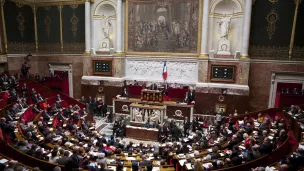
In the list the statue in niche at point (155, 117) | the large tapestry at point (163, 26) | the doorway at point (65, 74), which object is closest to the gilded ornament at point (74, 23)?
the doorway at point (65, 74)

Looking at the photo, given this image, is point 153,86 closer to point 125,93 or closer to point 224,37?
point 125,93

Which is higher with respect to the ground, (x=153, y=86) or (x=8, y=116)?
(x=153, y=86)

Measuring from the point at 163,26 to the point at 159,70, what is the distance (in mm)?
3664

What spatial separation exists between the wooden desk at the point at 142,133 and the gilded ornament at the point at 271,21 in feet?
36.2

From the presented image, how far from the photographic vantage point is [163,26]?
729 inches

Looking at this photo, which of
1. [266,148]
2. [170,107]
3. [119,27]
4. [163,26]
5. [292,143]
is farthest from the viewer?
[119,27]

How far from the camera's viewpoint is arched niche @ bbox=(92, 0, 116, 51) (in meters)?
19.7

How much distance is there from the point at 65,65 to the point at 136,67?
7.06 meters

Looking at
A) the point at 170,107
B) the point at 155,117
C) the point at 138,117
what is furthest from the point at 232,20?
the point at 138,117

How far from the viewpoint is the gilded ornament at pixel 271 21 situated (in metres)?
16.1

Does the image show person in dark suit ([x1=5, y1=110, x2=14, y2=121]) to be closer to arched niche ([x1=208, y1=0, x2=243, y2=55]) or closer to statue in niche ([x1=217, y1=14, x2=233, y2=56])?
arched niche ([x1=208, y1=0, x2=243, y2=55])

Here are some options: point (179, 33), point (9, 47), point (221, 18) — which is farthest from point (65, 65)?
point (221, 18)

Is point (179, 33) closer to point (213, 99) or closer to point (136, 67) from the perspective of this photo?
point (136, 67)

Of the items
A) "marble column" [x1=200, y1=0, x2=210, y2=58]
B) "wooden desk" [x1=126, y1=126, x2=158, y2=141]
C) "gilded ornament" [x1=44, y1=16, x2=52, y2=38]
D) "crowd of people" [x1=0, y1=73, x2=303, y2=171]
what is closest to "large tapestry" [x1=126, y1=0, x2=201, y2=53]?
"marble column" [x1=200, y1=0, x2=210, y2=58]
